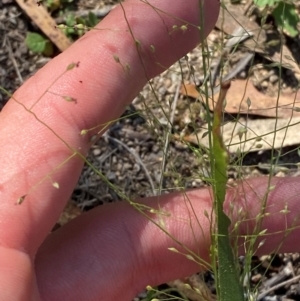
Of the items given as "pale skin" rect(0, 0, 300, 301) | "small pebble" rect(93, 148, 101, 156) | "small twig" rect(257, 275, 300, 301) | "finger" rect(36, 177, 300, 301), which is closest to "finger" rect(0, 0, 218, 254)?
"pale skin" rect(0, 0, 300, 301)

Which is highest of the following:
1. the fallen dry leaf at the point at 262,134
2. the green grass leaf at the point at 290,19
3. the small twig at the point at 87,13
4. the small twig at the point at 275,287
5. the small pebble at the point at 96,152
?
the small twig at the point at 87,13

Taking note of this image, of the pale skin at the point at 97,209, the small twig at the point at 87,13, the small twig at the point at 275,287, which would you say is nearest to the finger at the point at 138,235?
the pale skin at the point at 97,209

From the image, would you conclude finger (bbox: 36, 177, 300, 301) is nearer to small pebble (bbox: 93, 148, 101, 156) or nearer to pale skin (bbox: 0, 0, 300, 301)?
pale skin (bbox: 0, 0, 300, 301)

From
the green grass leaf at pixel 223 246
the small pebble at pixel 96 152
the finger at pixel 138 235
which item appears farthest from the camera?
the small pebble at pixel 96 152

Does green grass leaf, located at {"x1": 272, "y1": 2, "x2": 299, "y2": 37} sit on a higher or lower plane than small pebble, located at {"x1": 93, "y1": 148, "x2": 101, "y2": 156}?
lower

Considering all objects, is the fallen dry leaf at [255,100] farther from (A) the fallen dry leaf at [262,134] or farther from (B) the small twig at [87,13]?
(B) the small twig at [87,13]

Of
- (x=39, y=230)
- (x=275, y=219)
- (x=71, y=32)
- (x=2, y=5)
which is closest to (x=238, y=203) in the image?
(x=275, y=219)
